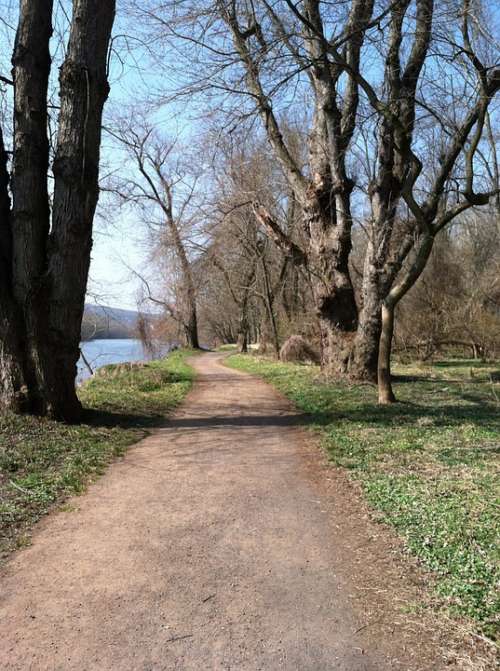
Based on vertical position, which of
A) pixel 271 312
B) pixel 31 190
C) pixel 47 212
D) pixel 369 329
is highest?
pixel 31 190

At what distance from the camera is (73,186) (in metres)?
7.63

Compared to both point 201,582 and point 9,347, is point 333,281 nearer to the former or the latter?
point 9,347

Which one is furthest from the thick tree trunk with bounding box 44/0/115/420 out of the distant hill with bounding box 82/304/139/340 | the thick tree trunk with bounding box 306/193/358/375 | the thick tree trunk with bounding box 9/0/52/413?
the thick tree trunk with bounding box 306/193/358/375

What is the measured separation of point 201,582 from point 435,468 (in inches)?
126

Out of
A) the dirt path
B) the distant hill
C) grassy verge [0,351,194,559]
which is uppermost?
the distant hill

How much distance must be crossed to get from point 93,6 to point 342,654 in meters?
8.81

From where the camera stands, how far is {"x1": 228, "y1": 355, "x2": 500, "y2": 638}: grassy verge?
3309 mm

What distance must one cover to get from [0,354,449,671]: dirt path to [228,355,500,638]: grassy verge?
0.38 m

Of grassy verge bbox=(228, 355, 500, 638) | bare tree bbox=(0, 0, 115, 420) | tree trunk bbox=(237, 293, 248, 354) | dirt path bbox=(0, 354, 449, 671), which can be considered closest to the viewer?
dirt path bbox=(0, 354, 449, 671)

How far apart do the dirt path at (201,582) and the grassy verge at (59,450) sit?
233 mm

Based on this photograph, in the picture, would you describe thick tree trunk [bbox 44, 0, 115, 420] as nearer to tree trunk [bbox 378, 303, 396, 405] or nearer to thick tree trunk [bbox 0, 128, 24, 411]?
thick tree trunk [bbox 0, 128, 24, 411]

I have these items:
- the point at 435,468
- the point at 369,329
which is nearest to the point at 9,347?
the point at 435,468

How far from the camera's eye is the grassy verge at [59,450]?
4484 mm

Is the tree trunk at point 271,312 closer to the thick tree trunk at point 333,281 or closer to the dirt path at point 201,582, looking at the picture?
the thick tree trunk at point 333,281
